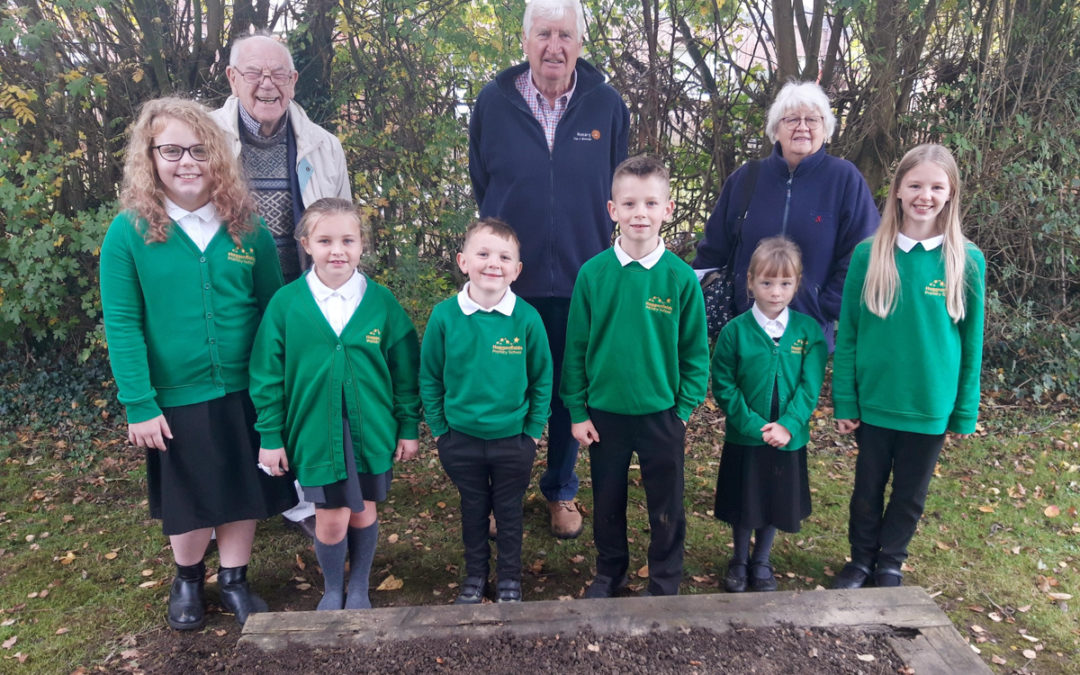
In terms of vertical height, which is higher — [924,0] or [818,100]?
[924,0]

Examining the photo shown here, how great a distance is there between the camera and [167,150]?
8.60 ft

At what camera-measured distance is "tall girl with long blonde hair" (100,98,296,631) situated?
8.55 ft

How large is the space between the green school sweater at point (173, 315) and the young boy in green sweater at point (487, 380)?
0.74 m

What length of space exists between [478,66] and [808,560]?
4.20 metres

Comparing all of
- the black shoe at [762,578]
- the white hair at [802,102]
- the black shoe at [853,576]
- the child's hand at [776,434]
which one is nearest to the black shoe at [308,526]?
the black shoe at [762,578]

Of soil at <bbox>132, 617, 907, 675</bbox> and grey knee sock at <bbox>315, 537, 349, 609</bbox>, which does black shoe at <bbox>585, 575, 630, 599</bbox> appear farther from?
grey knee sock at <bbox>315, 537, 349, 609</bbox>

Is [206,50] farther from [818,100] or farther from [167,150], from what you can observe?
[818,100]

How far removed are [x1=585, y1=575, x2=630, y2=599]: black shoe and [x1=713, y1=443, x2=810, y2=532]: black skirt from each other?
58cm

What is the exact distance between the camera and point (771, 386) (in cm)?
294

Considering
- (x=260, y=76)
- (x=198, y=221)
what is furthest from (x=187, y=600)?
(x=260, y=76)

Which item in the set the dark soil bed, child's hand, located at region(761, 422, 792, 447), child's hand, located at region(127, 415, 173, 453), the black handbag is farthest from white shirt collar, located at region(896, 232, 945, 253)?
child's hand, located at region(127, 415, 173, 453)

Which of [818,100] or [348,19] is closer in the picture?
[818,100]

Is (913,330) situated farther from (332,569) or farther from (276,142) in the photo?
(276,142)

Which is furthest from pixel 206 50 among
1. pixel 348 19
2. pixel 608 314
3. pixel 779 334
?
pixel 779 334
